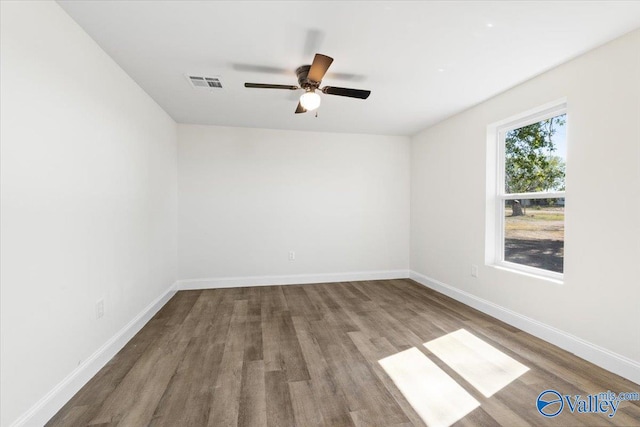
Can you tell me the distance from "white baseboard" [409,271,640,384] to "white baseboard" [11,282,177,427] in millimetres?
3597

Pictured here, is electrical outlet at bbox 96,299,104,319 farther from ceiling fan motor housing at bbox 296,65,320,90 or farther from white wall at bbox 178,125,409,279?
ceiling fan motor housing at bbox 296,65,320,90

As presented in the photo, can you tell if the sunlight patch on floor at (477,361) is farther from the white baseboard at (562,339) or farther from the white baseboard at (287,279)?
the white baseboard at (287,279)

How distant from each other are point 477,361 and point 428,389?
60 cm

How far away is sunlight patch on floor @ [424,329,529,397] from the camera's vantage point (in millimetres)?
1914

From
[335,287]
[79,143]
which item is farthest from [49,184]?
[335,287]

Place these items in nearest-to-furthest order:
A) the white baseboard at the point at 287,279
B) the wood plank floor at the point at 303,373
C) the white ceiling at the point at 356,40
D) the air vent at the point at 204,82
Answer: the wood plank floor at the point at 303,373 → the white ceiling at the point at 356,40 → the air vent at the point at 204,82 → the white baseboard at the point at 287,279

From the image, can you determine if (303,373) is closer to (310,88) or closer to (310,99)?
(310,99)

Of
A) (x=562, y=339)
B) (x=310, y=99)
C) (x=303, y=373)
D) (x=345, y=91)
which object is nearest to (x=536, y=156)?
(x=562, y=339)

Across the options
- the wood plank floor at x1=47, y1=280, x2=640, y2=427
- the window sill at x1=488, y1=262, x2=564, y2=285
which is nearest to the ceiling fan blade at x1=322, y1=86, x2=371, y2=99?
the wood plank floor at x1=47, y1=280, x2=640, y2=427

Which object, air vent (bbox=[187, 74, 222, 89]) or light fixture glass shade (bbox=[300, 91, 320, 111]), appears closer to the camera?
light fixture glass shade (bbox=[300, 91, 320, 111])

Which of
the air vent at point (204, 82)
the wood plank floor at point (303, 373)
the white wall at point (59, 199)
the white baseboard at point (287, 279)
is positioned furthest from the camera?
the white baseboard at point (287, 279)

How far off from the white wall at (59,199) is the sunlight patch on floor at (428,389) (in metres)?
2.09

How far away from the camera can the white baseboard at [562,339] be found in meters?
1.95

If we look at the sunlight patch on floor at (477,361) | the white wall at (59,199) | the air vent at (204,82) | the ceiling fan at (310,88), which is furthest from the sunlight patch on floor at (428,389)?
the air vent at (204,82)
